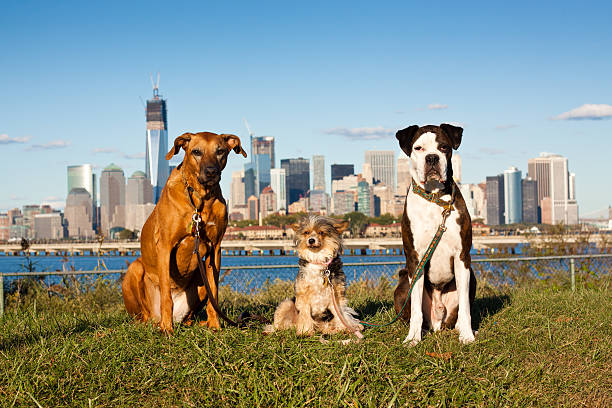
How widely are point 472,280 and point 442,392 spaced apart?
222 centimetres

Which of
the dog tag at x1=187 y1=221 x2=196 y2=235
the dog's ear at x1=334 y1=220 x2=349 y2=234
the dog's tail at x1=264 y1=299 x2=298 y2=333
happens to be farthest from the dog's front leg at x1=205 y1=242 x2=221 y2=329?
the dog's ear at x1=334 y1=220 x2=349 y2=234

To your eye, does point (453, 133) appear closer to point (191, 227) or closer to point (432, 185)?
point (432, 185)

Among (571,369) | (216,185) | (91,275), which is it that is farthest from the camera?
(91,275)

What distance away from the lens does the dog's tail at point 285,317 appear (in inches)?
213

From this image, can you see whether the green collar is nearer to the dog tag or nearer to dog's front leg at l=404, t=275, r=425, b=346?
dog's front leg at l=404, t=275, r=425, b=346

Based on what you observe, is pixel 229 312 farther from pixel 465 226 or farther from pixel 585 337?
pixel 585 337

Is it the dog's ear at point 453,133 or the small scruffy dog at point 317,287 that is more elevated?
the dog's ear at point 453,133

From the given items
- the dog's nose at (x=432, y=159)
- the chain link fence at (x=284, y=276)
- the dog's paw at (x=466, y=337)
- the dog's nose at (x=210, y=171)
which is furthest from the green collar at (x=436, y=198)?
the chain link fence at (x=284, y=276)

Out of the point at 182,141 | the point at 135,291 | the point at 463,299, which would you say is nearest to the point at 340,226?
the point at 463,299

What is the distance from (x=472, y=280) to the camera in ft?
19.1

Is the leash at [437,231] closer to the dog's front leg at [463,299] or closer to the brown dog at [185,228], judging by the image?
the dog's front leg at [463,299]

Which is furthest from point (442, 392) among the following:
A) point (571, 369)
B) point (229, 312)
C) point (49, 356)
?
point (229, 312)

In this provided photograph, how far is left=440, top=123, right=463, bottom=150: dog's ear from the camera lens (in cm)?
538

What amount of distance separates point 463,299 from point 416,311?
0.46 m
